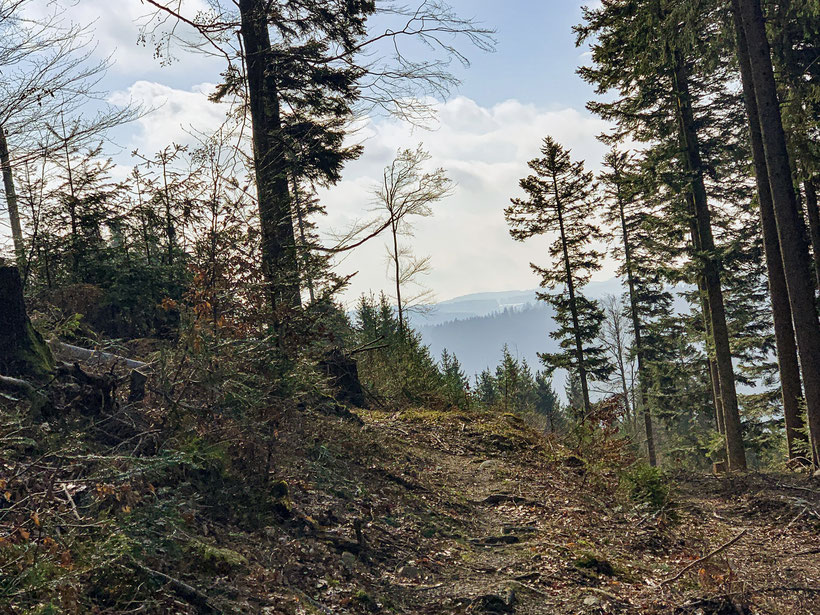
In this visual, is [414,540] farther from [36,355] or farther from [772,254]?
[772,254]

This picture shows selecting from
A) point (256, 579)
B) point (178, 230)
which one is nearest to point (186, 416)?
point (256, 579)

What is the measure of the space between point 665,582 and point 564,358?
62.2 feet

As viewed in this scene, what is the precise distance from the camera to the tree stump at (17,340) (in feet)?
15.6

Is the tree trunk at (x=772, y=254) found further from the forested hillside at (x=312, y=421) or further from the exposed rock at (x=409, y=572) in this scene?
the exposed rock at (x=409, y=572)

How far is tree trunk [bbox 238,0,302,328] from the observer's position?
21.1 feet

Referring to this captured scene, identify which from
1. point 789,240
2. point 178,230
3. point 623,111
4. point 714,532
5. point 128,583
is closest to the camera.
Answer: point 128,583

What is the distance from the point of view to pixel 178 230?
6113 millimetres

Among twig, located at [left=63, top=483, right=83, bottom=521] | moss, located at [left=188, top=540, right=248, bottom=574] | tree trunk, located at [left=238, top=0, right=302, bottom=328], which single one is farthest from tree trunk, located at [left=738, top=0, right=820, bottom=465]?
twig, located at [left=63, top=483, right=83, bottom=521]

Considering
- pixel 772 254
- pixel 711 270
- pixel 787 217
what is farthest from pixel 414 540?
pixel 711 270

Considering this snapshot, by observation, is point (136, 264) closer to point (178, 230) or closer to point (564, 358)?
point (178, 230)

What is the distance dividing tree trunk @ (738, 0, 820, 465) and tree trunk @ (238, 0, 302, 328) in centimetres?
815

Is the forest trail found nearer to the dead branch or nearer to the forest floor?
the forest floor

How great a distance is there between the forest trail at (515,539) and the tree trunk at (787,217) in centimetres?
175

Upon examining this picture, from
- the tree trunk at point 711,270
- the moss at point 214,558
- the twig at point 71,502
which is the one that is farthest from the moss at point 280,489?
the tree trunk at point 711,270
